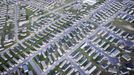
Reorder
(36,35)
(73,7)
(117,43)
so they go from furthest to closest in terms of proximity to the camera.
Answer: (73,7)
(36,35)
(117,43)

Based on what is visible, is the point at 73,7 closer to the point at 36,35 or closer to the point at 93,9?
the point at 93,9

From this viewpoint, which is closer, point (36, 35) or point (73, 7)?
Result: point (36, 35)

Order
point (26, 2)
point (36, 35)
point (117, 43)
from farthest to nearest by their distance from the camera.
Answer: point (26, 2) < point (36, 35) < point (117, 43)

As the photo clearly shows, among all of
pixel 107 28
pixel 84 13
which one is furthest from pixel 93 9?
pixel 107 28

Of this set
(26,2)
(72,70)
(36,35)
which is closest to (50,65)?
(72,70)

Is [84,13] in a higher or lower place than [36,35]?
higher

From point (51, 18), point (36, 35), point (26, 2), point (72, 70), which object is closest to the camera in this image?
point (72, 70)

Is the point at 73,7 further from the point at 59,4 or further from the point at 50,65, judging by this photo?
the point at 50,65

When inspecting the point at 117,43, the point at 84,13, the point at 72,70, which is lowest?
the point at 72,70

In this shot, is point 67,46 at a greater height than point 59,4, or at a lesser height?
lesser
